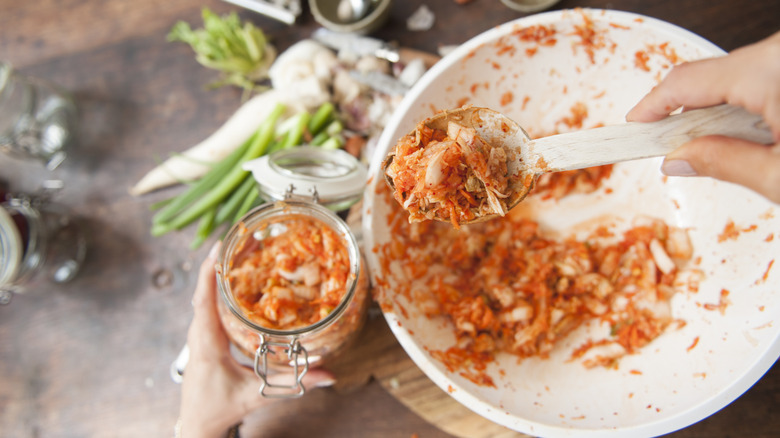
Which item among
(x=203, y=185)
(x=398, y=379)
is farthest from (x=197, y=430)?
(x=203, y=185)

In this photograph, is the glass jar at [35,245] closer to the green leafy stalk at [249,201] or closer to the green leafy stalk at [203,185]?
the green leafy stalk at [203,185]

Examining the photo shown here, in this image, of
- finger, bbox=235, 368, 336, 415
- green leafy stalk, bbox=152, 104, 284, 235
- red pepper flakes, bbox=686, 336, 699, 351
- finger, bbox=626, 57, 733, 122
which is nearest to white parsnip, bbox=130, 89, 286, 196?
green leafy stalk, bbox=152, 104, 284, 235

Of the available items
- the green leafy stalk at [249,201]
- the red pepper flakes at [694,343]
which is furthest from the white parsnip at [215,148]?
the red pepper flakes at [694,343]

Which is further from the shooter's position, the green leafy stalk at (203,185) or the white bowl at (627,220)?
the green leafy stalk at (203,185)

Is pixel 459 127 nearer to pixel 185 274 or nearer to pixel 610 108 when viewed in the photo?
pixel 610 108

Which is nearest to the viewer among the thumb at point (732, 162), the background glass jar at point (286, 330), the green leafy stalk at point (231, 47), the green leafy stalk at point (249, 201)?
the thumb at point (732, 162)

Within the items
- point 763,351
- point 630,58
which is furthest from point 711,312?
point 630,58

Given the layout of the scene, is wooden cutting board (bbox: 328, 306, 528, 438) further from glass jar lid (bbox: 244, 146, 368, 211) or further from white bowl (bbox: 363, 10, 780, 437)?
glass jar lid (bbox: 244, 146, 368, 211)
